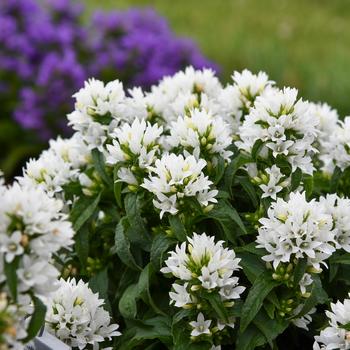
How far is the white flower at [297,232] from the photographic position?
1559 millimetres

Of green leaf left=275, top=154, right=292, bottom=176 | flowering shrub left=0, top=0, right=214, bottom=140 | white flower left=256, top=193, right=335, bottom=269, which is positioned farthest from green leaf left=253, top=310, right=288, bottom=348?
flowering shrub left=0, top=0, right=214, bottom=140

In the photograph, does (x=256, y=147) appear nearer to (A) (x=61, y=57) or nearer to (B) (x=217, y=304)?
(B) (x=217, y=304)

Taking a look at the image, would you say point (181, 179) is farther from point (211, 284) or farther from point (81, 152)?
point (81, 152)

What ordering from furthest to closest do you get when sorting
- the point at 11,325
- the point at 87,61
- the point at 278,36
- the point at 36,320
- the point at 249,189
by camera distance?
the point at 278,36, the point at 87,61, the point at 249,189, the point at 36,320, the point at 11,325

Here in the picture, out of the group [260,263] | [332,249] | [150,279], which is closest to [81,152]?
[150,279]

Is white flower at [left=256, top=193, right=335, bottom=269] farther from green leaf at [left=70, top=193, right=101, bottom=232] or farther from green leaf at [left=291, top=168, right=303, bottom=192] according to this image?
green leaf at [left=70, top=193, right=101, bottom=232]

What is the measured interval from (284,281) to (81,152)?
25.5 inches

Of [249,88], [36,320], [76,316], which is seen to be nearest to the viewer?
[36,320]

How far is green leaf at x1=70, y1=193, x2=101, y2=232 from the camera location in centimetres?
182

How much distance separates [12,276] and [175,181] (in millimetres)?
419

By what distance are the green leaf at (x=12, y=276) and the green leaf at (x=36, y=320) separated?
0.25ft

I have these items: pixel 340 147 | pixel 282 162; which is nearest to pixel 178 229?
pixel 282 162

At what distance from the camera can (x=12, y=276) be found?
132 centimetres

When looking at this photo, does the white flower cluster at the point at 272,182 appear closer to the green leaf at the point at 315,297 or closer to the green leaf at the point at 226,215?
the green leaf at the point at 226,215
